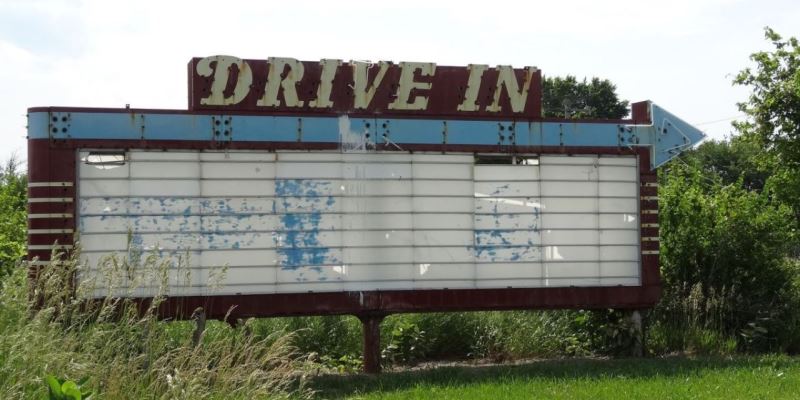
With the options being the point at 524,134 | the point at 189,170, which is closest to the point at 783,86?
the point at 524,134

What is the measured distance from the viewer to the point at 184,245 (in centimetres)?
1352

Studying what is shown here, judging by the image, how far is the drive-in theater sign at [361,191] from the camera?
1339 centimetres

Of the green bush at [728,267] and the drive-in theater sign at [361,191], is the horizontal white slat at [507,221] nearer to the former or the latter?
the drive-in theater sign at [361,191]

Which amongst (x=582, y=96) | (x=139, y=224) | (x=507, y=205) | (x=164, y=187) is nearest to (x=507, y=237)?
(x=507, y=205)

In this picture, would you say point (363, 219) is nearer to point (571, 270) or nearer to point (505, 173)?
point (505, 173)

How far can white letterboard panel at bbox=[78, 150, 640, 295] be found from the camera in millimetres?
13461

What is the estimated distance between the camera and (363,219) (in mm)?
14094

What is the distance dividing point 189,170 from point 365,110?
276 cm

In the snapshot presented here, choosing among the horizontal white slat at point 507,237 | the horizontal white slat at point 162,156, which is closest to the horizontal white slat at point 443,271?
the horizontal white slat at point 507,237

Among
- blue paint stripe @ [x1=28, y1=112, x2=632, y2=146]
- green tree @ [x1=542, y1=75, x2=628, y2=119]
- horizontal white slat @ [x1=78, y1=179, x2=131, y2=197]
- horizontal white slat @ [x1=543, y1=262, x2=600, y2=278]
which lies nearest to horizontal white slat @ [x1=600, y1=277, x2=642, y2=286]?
horizontal white slat @ [x1=543, y1=262, x2=600, y2=278]

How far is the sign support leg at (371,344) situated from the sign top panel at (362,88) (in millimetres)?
3119

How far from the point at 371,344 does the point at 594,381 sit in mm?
3605

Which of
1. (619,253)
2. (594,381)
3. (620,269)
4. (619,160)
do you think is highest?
(619,160)

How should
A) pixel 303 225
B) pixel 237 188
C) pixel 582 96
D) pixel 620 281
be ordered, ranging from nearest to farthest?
pixel 237 188 → pixel 303 225 → pixel 620 281 → pixel 582 96
